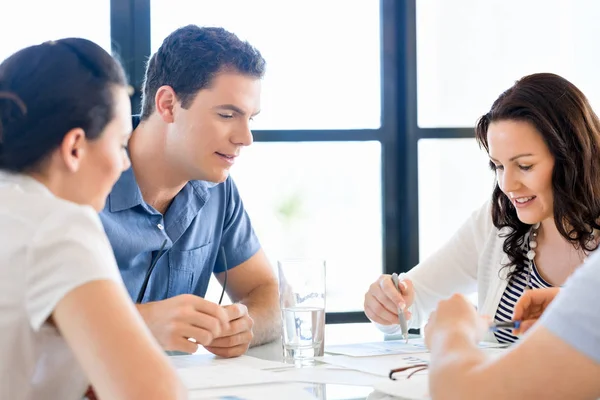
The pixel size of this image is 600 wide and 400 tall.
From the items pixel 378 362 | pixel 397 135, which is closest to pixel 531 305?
pixel 378 362

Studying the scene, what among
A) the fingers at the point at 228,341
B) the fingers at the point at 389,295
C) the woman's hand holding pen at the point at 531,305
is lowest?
the fingers at the point at 389,295

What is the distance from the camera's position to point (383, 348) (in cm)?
164

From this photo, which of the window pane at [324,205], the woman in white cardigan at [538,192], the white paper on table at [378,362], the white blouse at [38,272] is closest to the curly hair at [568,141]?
the woman in white cardigan at [538,192]

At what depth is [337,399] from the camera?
1.18 metres

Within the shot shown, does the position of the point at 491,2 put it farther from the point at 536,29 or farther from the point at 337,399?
the point at 337,399

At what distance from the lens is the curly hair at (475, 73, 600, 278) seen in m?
1.92

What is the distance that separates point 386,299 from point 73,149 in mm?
1038

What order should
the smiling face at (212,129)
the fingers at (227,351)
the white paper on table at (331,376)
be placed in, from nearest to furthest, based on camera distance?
the white paper on table at (331,376) → the fingers at (227,351) → the smiling face at (212,129)

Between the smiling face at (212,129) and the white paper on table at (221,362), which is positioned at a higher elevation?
the smiling face at (212,129)

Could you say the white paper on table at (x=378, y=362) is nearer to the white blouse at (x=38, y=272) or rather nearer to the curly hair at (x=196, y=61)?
the white blouse at (x=38, y=272)

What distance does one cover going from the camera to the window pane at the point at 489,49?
3.52 meters

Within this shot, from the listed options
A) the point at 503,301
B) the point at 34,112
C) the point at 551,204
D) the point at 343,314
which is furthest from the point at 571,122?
the point at 343,314

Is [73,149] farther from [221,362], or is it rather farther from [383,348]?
[383,348]

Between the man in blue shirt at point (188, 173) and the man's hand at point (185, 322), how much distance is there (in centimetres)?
40
